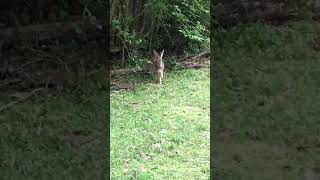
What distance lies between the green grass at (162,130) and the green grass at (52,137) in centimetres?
16

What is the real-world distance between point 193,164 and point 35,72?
257cm

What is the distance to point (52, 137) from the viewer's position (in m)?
4.59

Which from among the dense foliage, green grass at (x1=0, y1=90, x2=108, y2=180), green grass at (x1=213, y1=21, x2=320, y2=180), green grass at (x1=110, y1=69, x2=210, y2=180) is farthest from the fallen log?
green grass at (x1=213, y1=21, x2=320, y2=180)

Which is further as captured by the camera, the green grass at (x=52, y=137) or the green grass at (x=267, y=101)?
the green grass at (x=267, y=101)

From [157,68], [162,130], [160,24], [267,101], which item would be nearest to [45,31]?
[157,68]

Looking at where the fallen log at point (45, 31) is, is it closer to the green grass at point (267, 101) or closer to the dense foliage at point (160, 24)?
the dense foliage at point (160, 24)

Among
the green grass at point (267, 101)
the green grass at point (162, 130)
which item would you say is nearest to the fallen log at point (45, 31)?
the green grass at point (162, 130)

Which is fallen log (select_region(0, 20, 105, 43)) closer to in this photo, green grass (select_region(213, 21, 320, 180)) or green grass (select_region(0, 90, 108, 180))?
green grass (select_region(0, 90, 108, 180))

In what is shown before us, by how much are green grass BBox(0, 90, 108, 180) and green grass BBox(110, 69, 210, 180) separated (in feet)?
0.52

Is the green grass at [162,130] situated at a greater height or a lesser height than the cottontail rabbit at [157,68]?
lesser

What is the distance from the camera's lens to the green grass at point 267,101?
4.05m

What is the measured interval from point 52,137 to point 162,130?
2.97 feet

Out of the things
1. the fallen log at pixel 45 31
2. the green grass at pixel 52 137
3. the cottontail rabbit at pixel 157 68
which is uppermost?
the fallen log at pixel 45 31

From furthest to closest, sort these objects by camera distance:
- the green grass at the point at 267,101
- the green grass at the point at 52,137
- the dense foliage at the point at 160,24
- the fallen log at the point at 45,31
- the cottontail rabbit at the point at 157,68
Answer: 1. the dense foliage at the point at 160,24
2. the cottontail rabbit at the point at 157,68
3. the fallen log at the point at 45,31
4. the green grass at the point at 267,101
5. the green grass at the point at 52,137
